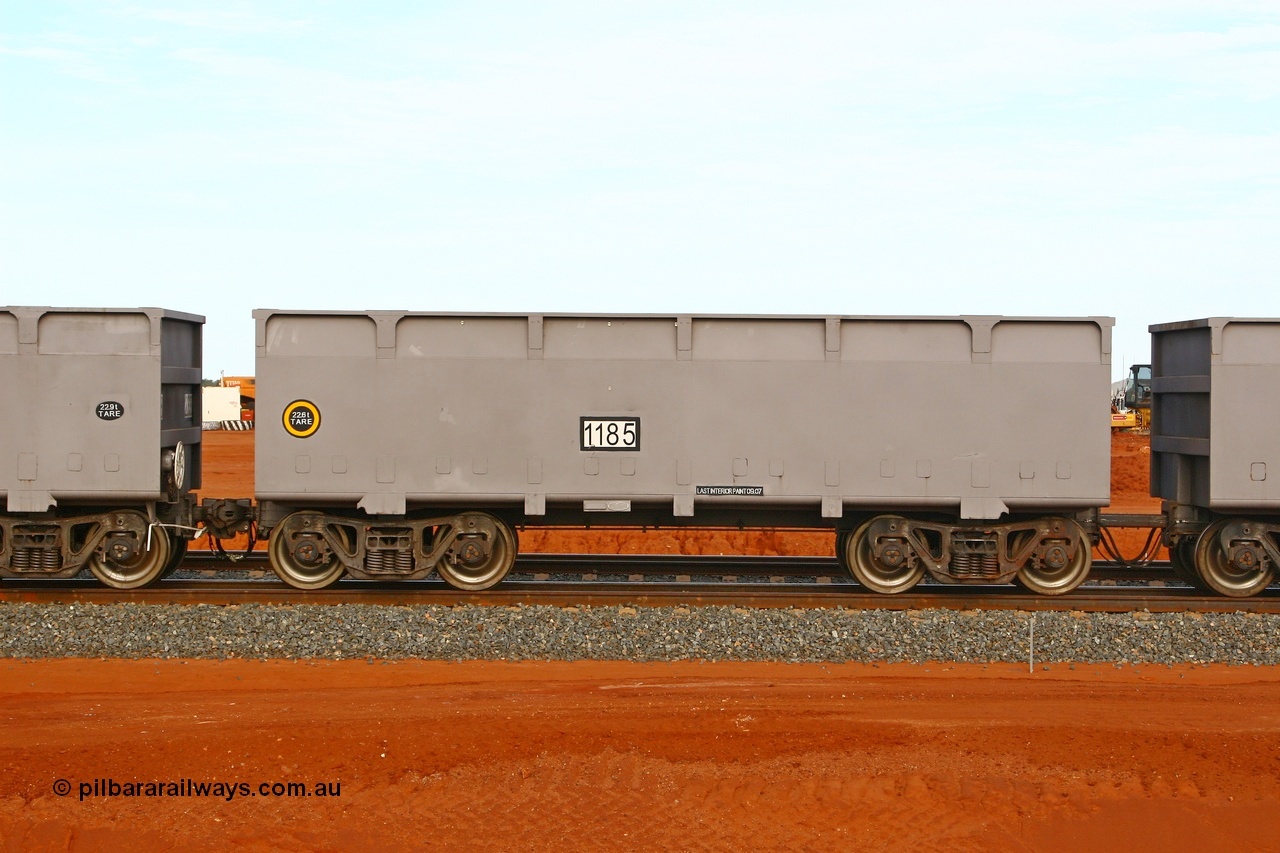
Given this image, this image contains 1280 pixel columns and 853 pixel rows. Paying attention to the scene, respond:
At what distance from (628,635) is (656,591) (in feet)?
5.97

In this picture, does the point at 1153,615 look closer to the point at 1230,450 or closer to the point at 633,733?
the point at 1230,450

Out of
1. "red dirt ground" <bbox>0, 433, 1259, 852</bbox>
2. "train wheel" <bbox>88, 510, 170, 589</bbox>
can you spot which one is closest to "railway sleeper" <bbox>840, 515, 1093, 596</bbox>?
"red dirt ground" <bbox>0, 433, 1259, 852</bbox>

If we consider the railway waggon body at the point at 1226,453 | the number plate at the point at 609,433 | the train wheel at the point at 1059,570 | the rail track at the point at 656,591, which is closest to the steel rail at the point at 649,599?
the rail track at the point at 656,591

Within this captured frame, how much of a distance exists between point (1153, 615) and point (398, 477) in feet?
27.3

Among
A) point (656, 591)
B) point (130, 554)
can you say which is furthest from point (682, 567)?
point (130, 554)

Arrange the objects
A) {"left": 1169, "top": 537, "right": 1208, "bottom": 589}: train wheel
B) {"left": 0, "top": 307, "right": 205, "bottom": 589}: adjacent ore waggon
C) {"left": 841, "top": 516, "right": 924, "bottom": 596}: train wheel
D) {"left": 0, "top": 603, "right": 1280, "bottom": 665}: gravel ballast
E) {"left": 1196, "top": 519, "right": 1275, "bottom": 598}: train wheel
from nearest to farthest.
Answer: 1. {"left": 0, "top": 603, "right": 1280, "bottom": 665}: gravel ballast
2. {"left": 0, "top": 307, "right": 205, "bottom": 589}: adjacent ore waggon
3. {"left": 841, "top": 516, "right": 924, "bottom": 596}: train wheel
4. {"left": 1196, "top": 519, "right": 1275, "bottom": 598}: train wheel
5. {"left": 1169, "top": 537, "right": 1208, "bottom": 589}: train wheel

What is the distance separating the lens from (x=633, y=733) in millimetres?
7980

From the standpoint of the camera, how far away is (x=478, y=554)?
12.2 m

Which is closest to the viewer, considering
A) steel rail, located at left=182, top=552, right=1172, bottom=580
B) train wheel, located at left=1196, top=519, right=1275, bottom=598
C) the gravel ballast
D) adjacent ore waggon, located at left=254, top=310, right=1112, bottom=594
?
the gravel ballast

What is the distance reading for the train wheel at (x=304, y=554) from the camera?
39.8 feet

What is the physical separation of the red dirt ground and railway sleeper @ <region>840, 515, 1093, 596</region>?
239 centimetres

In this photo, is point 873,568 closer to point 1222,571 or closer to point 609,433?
point 609,433

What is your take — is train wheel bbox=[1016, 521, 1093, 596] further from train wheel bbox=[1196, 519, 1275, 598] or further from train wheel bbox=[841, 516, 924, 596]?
train wheel bbox=[1196, 519, 1275, 598]

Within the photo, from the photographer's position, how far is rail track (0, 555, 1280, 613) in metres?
11.9
